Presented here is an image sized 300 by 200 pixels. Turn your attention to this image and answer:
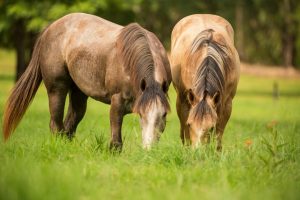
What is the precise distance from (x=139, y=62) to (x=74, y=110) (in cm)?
224

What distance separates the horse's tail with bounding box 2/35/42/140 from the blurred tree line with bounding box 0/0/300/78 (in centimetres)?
1122

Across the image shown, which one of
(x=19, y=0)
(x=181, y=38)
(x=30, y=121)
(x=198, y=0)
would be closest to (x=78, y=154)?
(x=181, y=38)

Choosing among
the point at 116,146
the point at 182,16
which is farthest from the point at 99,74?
the point at 182,16

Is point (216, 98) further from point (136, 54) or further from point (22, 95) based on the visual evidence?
point (22, 95)

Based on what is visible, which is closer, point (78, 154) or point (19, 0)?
point (78, 154)

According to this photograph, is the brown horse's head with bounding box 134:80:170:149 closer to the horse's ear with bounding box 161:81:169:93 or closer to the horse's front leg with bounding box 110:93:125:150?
the horse's ear with bounding box 161:81:169:93

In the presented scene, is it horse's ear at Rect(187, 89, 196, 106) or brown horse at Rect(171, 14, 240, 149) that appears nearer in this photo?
brown horse at Rect(171, 14, 240, 149)

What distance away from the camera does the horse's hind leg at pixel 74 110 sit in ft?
32.3

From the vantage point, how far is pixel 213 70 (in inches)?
Answer: 320

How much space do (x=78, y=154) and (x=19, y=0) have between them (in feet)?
54.1

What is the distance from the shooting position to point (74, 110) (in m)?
9.93

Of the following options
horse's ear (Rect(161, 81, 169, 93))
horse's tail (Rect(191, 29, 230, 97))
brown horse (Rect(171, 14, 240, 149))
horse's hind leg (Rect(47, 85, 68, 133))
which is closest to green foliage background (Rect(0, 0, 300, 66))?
brown horse (Rect(171, 14, 240, 149))

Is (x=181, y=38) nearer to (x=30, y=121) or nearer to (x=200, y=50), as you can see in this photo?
(x=200, y=50)

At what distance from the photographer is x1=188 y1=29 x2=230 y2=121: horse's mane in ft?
25.8
